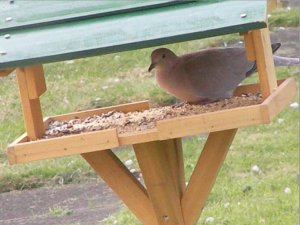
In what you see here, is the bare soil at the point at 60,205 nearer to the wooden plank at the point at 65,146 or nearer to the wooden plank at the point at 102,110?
the wooden plank at the point at 102,110

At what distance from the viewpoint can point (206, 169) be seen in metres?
3.75

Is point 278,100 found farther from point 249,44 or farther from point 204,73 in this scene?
point 204,73

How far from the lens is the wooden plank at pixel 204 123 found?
3.32 m

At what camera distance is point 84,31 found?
3.44m

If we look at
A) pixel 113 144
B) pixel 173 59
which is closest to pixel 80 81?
pixel 173 59

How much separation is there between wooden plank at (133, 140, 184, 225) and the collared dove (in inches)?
8.8

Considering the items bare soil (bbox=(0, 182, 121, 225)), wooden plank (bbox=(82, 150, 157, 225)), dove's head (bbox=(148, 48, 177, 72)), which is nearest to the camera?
wooden plank (bbox=(82, 150, 157, 225))

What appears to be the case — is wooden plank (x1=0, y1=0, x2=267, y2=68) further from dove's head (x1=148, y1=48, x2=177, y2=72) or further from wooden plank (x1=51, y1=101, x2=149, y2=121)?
wooden plank (x1=51, y1=101, x2=149, y2=121)

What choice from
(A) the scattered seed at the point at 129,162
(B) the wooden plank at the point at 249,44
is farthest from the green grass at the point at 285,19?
(B) the wooden plank at the point at 249,44

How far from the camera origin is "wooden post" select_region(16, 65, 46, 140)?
3643 mm

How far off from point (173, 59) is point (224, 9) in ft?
1.87

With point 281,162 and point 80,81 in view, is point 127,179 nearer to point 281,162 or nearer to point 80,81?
point 281,162

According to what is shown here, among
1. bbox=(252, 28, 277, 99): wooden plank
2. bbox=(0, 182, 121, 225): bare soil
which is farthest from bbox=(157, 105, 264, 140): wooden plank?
bbox=(0, 182, 121, 225): bare soil

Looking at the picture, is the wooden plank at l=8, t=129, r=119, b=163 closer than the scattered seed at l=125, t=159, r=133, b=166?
Yes
